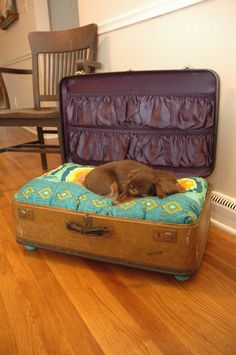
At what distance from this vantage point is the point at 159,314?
73 cm

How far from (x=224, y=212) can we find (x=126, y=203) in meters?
0.50

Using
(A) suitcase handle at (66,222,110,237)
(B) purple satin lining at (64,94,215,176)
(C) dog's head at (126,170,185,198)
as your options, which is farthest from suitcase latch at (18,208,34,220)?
(B) purple satin lining at (64,94,215,176)

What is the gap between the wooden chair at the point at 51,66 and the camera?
140 centimetres

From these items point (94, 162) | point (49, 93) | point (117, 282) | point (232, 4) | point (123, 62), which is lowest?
point (117, 282)

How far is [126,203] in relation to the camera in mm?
854

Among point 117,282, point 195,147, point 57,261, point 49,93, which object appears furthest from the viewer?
point 49,93

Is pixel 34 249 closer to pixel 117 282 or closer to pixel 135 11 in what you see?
pixel 117 282

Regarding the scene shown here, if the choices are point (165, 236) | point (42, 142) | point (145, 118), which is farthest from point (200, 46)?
point (42, 142)

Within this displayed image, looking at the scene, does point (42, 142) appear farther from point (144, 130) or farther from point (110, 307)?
point (110, 307)

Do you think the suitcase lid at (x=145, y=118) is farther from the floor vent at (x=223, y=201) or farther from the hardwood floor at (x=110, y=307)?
the hardwood floor at (x=110, y=307)

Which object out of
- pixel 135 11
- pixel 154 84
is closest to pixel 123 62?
pixel 135 11

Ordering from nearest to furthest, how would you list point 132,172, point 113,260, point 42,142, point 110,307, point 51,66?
1. point 110,307
2. point 113,260
3. point 132,172
4. point 51,66
5. point 42,142

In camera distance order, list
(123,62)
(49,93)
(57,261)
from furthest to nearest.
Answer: (49,93)
(123,62)
(57,261)

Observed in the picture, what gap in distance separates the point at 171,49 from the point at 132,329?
1.07m
